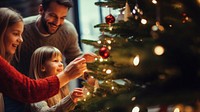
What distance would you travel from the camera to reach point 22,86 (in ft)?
3.72

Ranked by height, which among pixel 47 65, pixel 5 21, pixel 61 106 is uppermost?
pixel 5 21

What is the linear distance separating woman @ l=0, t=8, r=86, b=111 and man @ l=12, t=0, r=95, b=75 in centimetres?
26

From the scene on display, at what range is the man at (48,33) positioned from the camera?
5.44ft

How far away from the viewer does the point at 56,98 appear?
1532 millimetres

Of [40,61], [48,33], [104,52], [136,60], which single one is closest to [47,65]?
[40,61]

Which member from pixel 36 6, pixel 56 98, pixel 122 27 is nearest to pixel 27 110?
pixel 56 98

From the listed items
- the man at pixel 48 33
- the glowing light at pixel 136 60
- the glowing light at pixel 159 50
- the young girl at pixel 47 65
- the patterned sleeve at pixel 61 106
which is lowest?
the patterned sleeve at pixel 61 106

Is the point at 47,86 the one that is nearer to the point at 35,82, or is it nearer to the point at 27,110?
the point at 35,82

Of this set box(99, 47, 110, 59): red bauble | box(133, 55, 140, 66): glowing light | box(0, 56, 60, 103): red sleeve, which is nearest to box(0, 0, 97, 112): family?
box(0, 56, 60, 103): red sleeve

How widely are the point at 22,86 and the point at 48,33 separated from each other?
625mm

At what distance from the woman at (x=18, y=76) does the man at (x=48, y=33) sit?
26 centimetres

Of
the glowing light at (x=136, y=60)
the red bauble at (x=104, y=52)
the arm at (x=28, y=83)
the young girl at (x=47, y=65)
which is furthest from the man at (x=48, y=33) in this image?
the glowing light at (x=136, y=60)

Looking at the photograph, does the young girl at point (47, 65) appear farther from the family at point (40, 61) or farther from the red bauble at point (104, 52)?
the red bauble at point (104, 52)

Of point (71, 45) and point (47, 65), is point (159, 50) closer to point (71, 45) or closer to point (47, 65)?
point (47, 65)
